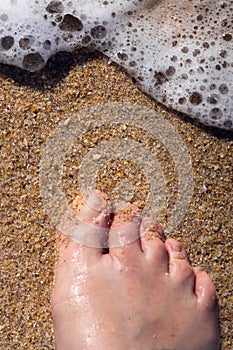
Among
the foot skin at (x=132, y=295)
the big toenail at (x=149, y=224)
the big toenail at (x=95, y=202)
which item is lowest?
the foot skin at (x=132, y=295)

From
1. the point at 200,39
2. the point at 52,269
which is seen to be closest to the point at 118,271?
the point at 52,269

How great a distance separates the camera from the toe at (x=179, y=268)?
8.47ft

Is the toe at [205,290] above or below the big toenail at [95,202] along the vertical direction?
below

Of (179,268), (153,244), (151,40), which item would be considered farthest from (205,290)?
(151,40)

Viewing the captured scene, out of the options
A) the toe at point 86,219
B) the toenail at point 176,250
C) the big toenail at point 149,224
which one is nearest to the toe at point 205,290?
the toenail at point 176,250

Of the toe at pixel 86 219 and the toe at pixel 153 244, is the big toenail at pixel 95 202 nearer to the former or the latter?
the toe at pixel 86 219

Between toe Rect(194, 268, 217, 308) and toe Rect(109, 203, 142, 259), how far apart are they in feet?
1.00

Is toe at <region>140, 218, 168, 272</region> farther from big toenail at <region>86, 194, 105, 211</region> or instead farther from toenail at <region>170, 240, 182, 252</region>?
big toenail at <region>86, 194, 105, 211</region>

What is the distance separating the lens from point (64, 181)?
257 cm

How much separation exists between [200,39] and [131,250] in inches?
40.3

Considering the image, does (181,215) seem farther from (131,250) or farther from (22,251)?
(22,251)

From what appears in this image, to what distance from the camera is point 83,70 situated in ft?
8.61

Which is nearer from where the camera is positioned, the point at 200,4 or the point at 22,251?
the point at 22,251

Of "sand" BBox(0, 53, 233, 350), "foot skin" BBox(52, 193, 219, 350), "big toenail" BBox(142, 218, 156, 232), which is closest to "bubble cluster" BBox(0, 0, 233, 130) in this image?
"sand" BBox(0, 53, 233, 350)
